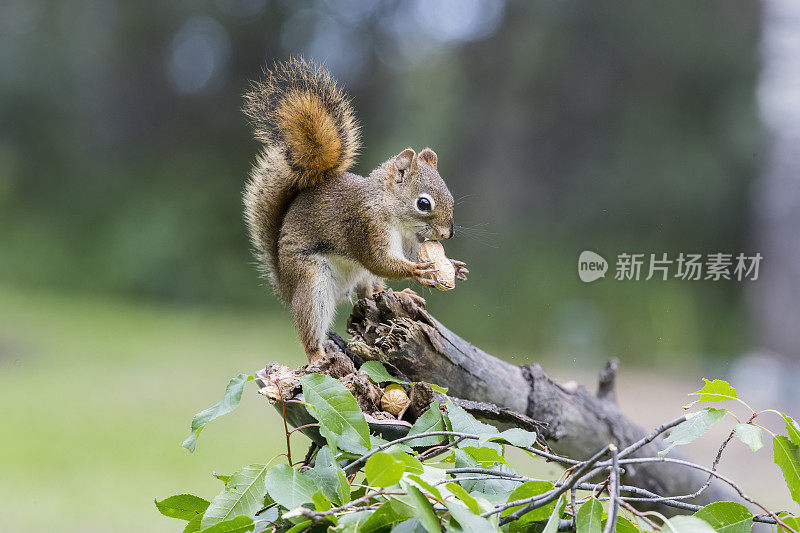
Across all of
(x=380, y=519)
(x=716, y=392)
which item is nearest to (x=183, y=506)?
(x=380, y=519)

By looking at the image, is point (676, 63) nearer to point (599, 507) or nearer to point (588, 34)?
point (588, 34)

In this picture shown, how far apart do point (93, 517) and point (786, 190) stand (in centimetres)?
277

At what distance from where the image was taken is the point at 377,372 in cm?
86

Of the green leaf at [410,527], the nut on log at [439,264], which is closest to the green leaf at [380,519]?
the green leaf at [410,527]

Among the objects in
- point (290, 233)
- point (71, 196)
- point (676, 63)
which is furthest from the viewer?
point (71, 196)

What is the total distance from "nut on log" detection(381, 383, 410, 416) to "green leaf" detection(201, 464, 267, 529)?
277mm

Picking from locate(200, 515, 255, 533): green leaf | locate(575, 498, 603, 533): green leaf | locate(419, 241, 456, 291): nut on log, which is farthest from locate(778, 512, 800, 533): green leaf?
locate(419, 241, 456, 291): nut on log

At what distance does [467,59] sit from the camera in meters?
3.37

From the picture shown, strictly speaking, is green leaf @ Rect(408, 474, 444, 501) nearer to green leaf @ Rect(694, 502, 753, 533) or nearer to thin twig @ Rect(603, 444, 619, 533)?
thin twig @ Rect(603, 444, 619, 533)

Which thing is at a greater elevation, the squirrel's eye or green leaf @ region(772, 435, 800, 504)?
the squirrel's eye

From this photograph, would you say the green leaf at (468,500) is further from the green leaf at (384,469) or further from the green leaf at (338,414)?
the green leaf at (338,414)

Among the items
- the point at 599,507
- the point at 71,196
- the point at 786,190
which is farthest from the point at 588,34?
the point at 599,507

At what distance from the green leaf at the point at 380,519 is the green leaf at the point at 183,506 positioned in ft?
0.62

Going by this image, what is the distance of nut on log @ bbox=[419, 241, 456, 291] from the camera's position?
0.96m
